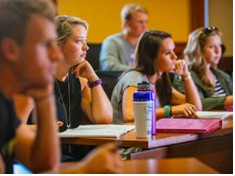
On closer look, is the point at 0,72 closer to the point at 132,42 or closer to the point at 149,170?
the point at 149,170

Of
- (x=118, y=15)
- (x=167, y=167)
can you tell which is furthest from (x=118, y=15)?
(x=167, y=167)

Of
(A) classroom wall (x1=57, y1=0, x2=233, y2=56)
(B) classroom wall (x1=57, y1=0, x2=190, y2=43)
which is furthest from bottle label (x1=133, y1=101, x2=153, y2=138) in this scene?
(B) classroom wall (x1=57, y1=0, x2=190, y2=43)

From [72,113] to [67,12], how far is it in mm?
1715

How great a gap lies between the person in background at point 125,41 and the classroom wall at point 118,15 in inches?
6.1

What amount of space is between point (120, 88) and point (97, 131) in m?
0.55

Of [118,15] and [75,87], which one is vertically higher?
[118,15]


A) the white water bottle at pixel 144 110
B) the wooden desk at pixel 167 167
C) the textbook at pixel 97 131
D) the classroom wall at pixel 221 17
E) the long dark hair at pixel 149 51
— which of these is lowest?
the textbook at pixel 97 131

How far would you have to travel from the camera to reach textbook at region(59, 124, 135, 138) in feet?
5.44

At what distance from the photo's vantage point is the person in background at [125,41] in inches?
138

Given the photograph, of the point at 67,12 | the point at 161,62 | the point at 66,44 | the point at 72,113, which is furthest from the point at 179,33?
the point at 66,44

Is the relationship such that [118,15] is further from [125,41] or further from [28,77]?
[28,77]

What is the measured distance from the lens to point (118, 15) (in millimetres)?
3920

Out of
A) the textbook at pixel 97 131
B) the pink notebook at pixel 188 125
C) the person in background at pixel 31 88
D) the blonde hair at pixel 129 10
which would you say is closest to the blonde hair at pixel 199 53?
the blonde hair at pixel 129 10

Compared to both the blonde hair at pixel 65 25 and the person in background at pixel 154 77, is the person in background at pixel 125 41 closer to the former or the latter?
the person in background at pixel 154 77
